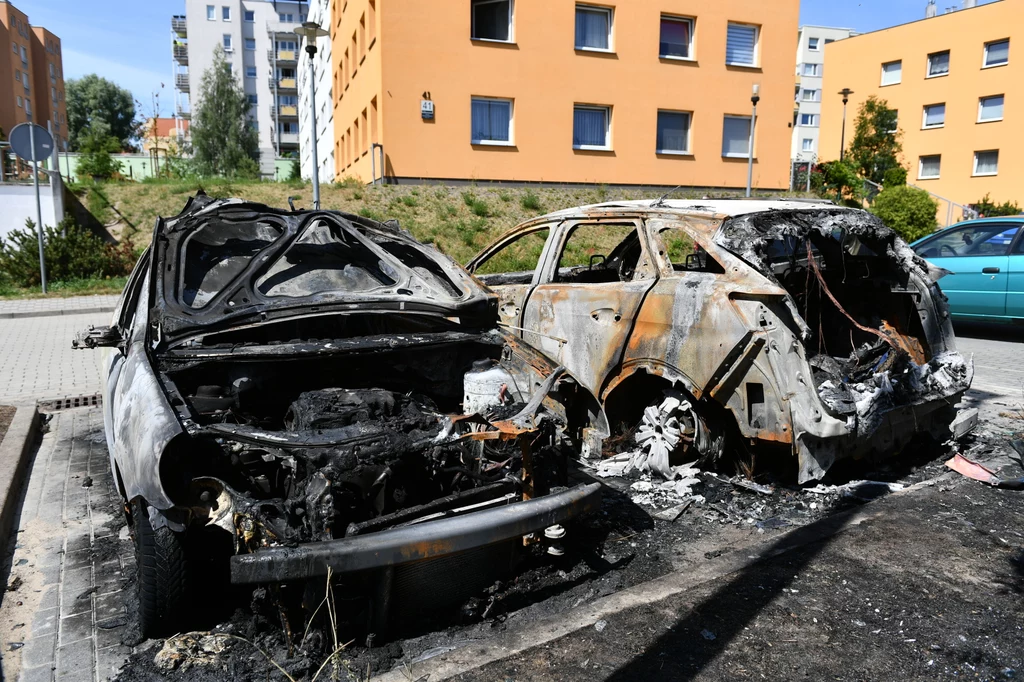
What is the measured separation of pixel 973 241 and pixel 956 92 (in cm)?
3148

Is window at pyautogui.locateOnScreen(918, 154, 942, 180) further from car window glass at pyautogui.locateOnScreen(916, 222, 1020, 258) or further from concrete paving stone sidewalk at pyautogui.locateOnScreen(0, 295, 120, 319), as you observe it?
concrete paving stone sidewalk at pyautogui.locateOnScreen(0, 295, 120, 319)

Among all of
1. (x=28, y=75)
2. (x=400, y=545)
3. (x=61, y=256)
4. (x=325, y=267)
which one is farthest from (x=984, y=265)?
(x=28, y=75)

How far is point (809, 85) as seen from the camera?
217 ft

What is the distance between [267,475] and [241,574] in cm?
61

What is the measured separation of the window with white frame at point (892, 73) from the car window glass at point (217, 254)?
4196 cm

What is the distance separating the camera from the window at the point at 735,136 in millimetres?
23438

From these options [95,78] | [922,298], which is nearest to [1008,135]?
[922,298]

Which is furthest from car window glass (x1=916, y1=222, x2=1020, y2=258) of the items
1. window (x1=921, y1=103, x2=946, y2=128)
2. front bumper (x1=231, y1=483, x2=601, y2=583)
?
window (x1=921, y1=103, x2=946, y2=128)

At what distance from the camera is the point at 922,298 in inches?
210

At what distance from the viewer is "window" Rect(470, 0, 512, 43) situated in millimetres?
20406

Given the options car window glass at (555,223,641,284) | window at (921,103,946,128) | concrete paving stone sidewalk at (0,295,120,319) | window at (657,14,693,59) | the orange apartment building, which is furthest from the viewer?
window at (921,103,946,128)

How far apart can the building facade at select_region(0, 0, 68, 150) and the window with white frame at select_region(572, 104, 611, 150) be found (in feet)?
130

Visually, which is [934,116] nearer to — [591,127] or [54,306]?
[591,127]

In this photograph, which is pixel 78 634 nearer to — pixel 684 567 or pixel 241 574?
pixel 241 574
